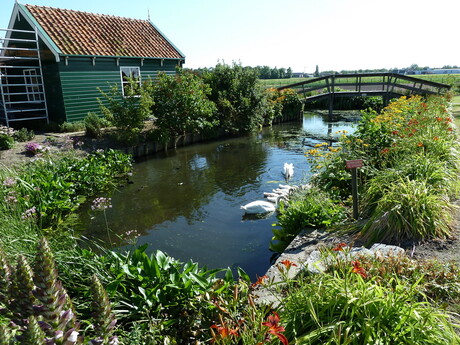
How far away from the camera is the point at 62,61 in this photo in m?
13.3

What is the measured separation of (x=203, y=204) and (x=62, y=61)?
9.36m

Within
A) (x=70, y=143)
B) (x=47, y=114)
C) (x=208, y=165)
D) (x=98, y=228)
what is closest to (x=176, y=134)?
(x=208, y=165)

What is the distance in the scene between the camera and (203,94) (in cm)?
1452

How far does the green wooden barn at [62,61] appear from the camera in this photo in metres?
13.3

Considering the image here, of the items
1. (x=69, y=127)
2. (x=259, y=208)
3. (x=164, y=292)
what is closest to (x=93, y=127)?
(x=69, y=127)

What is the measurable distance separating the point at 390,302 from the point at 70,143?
1036 centimetres

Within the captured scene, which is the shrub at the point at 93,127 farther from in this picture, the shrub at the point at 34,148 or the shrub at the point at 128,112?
the shrub at the point at 34,148

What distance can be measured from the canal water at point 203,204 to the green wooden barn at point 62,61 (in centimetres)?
463

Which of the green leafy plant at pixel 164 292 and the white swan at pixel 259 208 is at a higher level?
the green leafy plant at pixel 164 292

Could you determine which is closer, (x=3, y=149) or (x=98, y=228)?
(x=98, y=228)

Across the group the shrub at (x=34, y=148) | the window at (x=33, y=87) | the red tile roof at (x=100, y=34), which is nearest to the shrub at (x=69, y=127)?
the window at (x=33, y=87)

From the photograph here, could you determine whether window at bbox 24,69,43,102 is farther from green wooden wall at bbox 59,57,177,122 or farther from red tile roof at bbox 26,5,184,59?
red tile roof at bbox 26,5,184,59

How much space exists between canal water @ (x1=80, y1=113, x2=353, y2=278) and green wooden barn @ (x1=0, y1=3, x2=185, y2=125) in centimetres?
463

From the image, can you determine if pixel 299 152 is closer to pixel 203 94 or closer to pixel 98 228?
pixel 203 94
